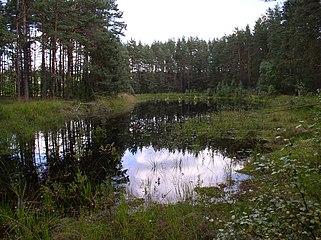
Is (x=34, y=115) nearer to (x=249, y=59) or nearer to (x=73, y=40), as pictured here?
(x=73, y=40)

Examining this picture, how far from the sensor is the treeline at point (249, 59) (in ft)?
72.3

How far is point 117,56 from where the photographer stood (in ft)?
100.0

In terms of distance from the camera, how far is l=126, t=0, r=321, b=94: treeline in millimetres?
22047

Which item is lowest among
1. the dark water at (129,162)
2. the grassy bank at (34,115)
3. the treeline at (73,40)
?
the dark water at (129,162)

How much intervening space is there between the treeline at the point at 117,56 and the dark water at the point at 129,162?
10192mm

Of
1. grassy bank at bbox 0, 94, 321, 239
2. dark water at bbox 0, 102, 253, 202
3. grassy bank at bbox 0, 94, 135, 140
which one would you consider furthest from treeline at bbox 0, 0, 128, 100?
grassy bank at bbox 0, 94, 321, 239

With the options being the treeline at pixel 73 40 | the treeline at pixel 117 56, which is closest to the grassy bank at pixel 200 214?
the treeline at pixel 117 56

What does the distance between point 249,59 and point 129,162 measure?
5366 cm

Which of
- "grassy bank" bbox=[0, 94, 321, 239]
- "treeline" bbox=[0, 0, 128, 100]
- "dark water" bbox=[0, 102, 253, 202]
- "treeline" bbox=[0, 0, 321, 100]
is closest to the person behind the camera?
"grassy bank" bbox=[0, 94, 321, 239]

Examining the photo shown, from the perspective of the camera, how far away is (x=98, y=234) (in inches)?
159

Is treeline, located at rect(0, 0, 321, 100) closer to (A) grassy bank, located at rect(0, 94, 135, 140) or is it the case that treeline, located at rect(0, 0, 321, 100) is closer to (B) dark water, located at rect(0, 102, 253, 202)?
(A) grassy bank, located at rect(0, 94, 135, 140)

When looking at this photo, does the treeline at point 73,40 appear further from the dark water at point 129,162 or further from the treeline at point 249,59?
the treeline at point 249,59

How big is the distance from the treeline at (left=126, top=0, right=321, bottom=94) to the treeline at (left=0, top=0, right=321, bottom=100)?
0.08 metres

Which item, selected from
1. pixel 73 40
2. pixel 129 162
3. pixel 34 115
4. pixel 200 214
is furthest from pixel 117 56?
pixel 200 214
